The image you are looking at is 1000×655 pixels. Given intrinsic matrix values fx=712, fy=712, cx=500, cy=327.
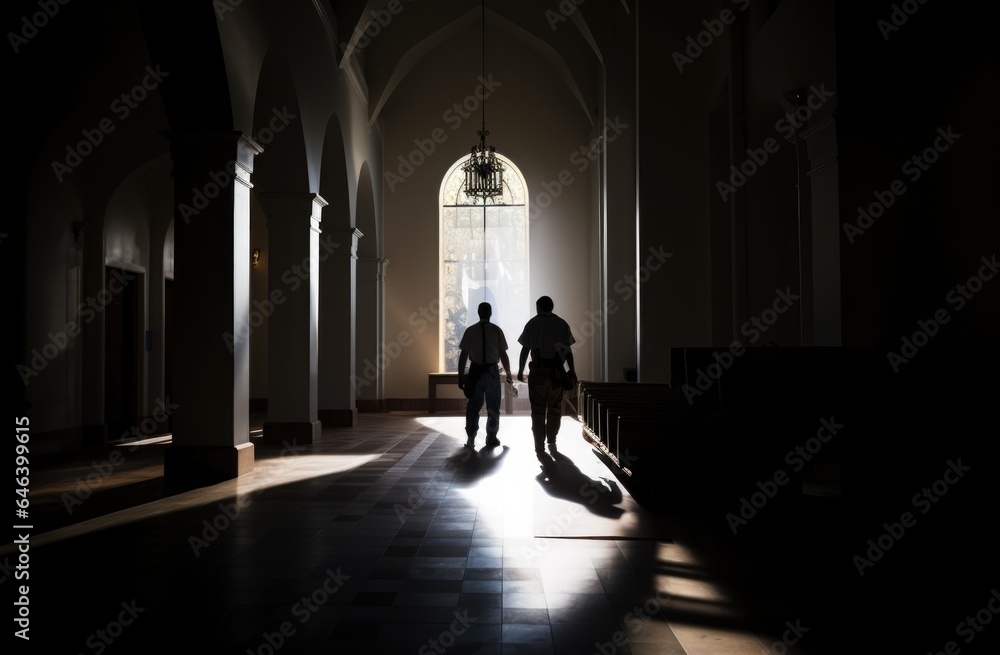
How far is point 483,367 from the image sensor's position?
30.3 feet

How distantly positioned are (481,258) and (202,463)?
10.8 metres

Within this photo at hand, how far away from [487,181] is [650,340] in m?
5.06

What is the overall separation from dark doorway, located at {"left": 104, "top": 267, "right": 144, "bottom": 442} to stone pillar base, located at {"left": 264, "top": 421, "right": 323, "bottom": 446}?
349cm

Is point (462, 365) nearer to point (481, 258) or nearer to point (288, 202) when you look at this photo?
point (288, 202)

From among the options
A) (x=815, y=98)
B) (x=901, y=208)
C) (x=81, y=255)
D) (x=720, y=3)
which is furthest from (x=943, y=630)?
(x=81, y=255)

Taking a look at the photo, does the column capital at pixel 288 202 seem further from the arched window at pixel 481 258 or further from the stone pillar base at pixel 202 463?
the arched window at pixel 481 258

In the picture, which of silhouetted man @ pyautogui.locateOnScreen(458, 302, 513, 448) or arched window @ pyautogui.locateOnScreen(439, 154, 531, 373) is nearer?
silhouetted man @ pyautogui.locateOnScreen(458, 302, 513, 448)

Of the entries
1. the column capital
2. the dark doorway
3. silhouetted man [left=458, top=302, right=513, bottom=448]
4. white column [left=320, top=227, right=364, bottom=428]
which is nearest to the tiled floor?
silhouetted man [left=458, top=302, right=513, bottom=448]

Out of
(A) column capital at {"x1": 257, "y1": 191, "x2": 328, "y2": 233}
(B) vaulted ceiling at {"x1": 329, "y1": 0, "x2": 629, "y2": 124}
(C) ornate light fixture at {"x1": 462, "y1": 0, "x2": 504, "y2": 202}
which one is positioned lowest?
(A) column capital at {"x1": 257, "y1": 191, "x2": 328, "y2": 233}

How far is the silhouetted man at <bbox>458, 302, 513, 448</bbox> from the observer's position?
30.0 ft

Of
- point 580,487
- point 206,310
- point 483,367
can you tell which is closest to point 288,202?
point 206,310

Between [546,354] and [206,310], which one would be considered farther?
[546,354]

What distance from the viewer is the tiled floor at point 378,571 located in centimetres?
289

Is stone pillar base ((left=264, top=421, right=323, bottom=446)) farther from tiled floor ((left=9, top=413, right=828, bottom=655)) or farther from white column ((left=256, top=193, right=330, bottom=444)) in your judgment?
tiled floor ((left=9, top=413, right=828, bottom=655))
